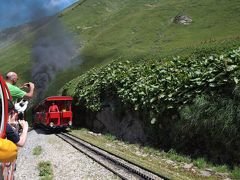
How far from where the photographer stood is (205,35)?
7044 cm

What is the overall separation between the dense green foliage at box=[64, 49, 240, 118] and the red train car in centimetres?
639

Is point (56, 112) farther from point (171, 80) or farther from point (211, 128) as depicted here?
point (211, 128)

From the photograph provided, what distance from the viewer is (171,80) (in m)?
16.2

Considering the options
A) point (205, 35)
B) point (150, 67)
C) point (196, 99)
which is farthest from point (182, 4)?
point (196, 99)

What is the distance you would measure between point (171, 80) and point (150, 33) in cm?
7405

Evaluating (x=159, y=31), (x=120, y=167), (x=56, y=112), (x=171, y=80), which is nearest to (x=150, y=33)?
(x=159, y=31)

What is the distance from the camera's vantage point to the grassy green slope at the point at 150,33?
223 feet

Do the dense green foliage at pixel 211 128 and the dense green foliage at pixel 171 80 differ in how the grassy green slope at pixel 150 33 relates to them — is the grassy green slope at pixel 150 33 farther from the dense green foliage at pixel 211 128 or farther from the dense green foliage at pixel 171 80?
the dense green foliage at pixel 211 128

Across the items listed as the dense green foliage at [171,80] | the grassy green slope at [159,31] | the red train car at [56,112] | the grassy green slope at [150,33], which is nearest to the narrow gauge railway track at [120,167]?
the dense green foliage at [171,80]

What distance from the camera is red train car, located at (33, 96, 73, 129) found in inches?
1194

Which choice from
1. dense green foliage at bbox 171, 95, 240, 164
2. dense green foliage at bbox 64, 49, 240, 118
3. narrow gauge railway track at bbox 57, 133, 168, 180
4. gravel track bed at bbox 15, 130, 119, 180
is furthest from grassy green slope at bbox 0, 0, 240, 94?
dense green foliage at bbox 171, 95, 240, 164

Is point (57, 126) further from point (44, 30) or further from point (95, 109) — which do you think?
point (44, 30)

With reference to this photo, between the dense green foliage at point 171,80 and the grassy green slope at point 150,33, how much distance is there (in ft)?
94.7

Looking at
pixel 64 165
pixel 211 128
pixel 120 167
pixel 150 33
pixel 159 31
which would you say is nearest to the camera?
pixel 211 128
